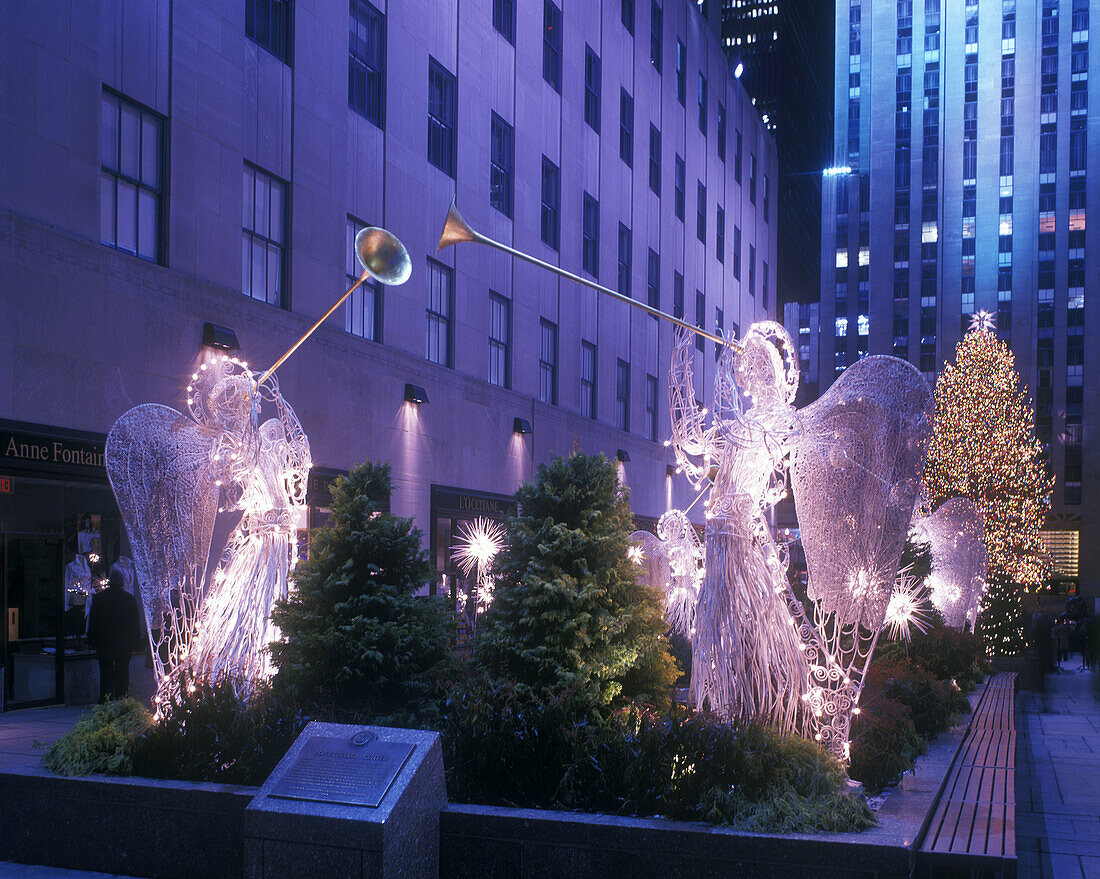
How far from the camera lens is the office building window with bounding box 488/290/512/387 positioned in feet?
86.8

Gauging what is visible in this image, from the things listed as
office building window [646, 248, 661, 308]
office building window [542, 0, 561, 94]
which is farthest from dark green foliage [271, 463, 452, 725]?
office building window [646, 248, 661, 308]

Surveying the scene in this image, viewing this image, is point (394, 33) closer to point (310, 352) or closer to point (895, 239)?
point (310, 352)

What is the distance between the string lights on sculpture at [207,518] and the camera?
32.3ft

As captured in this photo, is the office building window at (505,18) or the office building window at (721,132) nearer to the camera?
the office building window at (505,18)

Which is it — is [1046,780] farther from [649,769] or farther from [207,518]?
[207,518]

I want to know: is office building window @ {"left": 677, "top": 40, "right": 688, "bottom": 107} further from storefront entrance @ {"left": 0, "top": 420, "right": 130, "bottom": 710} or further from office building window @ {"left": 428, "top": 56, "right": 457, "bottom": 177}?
storefront entrance @ {"left": 0, "top": 420, "right": 130, "bottom": 710}

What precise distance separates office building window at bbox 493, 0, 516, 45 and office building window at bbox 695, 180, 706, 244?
18.3 meters

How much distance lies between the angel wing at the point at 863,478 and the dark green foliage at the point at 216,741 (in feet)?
15.4

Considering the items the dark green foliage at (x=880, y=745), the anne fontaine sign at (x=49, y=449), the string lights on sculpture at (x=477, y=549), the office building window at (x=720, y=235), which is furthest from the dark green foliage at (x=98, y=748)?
the office building window at (x=720, y=235)

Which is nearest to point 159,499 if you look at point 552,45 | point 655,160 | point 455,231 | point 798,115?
point 455,231

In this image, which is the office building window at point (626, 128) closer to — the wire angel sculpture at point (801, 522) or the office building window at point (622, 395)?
the office building window at point (622, 395)

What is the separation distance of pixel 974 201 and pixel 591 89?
69.6 meters

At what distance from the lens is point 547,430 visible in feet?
96.9

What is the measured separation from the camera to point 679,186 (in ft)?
139
